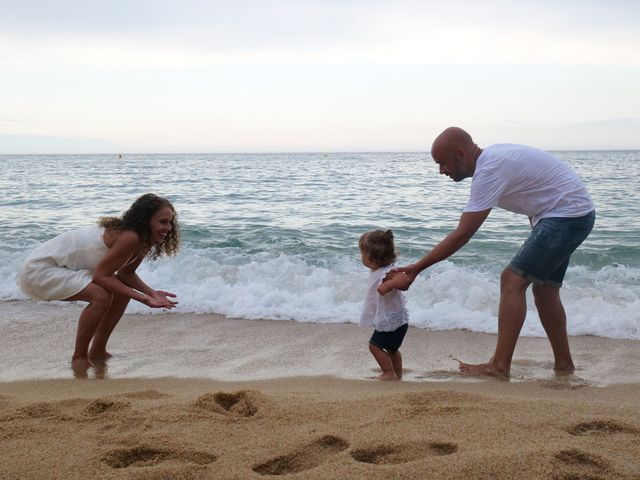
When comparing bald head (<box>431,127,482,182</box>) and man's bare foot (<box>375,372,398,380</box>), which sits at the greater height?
bald head (<box>431,127,482,182</box>)

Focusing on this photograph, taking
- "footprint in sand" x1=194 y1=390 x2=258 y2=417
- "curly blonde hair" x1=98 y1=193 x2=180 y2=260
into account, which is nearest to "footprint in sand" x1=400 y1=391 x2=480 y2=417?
"footprint in sand" x1=194 y1=390 x2=258 y2=417

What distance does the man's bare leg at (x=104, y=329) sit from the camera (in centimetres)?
543

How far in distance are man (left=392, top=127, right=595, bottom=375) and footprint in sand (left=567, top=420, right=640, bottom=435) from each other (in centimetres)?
139

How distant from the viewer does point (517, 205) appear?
456 centimetres

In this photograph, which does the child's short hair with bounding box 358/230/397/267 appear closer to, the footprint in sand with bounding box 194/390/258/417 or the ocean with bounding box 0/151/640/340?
the footprint in sand with bounding box 194/390/258/417

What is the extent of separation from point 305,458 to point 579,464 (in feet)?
3.50

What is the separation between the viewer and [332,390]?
4305 millimetres

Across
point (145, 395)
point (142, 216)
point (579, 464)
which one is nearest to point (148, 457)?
point (145, 395)

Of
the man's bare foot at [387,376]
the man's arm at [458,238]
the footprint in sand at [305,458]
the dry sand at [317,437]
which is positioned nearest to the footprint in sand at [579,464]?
the dry sand at [317,437]

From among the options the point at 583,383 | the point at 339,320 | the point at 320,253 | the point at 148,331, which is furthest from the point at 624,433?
the point at 320,253

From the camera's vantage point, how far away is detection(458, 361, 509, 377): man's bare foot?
15.3 ft

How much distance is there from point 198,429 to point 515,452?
138 cm

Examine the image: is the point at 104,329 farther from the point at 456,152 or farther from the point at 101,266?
the point at 456,152

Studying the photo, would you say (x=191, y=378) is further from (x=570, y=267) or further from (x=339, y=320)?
(x=570, y=267)
